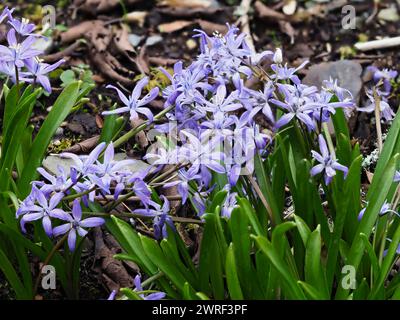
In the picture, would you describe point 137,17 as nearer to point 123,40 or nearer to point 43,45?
point 123,40

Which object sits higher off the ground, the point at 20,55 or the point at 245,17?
the point at 20,55

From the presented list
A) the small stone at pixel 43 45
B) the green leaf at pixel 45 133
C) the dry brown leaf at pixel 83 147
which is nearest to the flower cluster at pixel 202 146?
the green leaf at pixel 45 133

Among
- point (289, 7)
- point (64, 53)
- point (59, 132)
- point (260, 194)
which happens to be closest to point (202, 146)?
point (260, 194)

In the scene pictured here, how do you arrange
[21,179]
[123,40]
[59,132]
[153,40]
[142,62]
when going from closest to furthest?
[21,179] < [59,132] < [142,62] < [123,40] < [153,40]

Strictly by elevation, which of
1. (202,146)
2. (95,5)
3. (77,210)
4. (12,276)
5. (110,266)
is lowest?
(110,266)

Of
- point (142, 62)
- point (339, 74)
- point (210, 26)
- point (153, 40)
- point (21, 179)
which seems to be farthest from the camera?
point (210, 26)

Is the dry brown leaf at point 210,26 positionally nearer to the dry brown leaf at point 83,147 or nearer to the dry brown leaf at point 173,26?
the dry brown leaf at point 173,26

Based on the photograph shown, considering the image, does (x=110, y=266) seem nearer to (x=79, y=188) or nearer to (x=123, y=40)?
(x=79, y=188)
